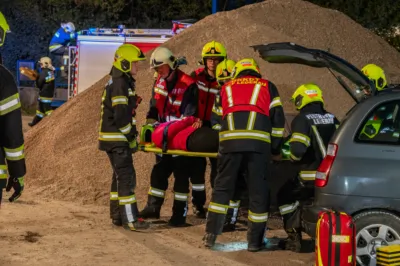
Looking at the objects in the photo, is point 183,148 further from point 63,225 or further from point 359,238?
point 359,238

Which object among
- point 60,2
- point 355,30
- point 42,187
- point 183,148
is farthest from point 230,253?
point 60,2

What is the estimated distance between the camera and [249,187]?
8.26m

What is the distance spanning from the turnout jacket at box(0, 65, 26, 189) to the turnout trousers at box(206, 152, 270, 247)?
244 cm

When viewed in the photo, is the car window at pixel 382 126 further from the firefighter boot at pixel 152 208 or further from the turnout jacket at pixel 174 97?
the firefighter boot at pixel 152 208

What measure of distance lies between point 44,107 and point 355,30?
8287 mm

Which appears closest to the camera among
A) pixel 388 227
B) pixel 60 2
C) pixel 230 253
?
pixel 388 227

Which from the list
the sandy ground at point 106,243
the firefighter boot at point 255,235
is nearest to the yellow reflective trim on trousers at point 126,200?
the sandy ground at point 106,243

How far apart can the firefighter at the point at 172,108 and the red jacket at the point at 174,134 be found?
0.89 feet

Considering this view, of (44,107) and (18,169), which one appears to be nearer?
(18,169)

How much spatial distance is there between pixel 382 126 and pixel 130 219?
316cm

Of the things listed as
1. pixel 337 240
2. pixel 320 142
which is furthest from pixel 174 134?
pixel 337 240

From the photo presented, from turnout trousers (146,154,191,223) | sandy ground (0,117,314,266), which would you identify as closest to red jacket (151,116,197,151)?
turnout trousers (146,154,191,223)

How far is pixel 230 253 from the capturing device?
8.27 metres

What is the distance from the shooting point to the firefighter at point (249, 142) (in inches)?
319
